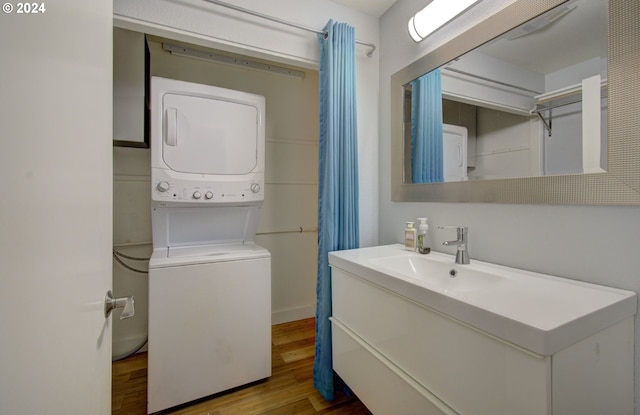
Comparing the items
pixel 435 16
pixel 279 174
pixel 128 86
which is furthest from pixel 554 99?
pixel 128 86

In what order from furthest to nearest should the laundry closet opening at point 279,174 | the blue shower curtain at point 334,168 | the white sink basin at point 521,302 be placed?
the laundry closet opening at point 279,174
the blue shower curtain at point 334,168
the white sink basin at point 521,302

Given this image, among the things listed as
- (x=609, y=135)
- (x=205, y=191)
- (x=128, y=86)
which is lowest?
(x=205, y=191)

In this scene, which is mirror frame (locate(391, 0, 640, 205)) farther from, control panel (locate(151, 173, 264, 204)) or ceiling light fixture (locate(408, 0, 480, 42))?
control panel (locate(151, 173, 264, 204))

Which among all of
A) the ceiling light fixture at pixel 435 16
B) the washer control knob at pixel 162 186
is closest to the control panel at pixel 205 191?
the washer control knob at pixel 162 186

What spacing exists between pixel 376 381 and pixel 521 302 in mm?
711

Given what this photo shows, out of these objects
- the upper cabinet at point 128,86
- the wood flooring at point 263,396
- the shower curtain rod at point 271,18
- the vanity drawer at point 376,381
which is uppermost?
the shower curtain rod at point 271,18

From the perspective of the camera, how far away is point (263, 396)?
1.64m

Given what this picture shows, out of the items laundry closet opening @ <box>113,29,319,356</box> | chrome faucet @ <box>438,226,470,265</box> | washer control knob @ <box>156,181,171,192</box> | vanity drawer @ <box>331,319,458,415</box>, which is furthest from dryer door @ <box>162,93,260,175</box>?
chrome faucet @ <box>438,226,470,265</box>

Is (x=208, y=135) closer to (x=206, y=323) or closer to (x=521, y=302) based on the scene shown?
(x=206, y=323)

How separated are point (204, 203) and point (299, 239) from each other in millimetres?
1231

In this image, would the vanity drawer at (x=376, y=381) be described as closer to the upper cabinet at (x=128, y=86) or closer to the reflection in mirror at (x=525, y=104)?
the reflection in mirror at (x=525, y=104)

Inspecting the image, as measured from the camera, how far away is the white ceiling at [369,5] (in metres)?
1.80

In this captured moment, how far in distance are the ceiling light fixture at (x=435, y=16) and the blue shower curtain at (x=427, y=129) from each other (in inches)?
8.5

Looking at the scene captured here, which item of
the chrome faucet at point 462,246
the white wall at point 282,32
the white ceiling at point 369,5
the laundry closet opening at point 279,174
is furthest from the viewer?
the laundry closet opening at point 279,174
